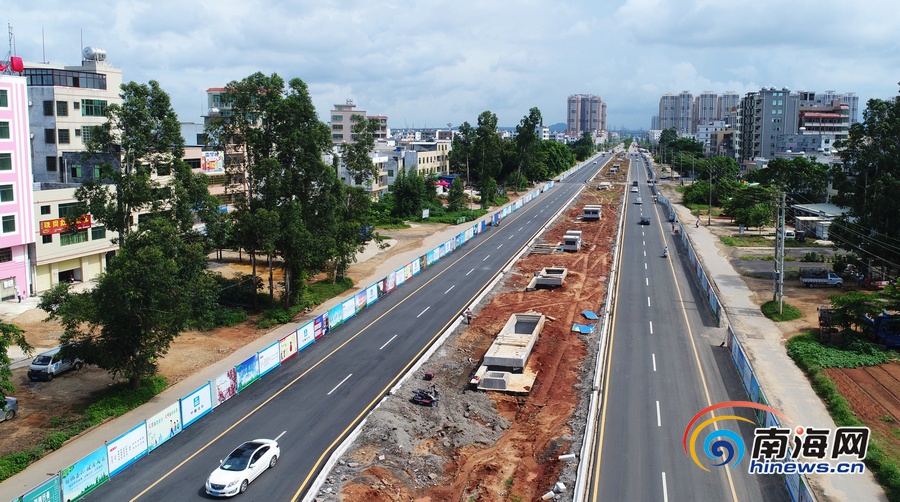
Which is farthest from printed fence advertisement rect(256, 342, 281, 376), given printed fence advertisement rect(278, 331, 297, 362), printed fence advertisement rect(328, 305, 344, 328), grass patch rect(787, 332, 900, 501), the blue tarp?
grass patch rect(787, 332, 900, 501)

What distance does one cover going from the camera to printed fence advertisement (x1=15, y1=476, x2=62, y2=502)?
74.9ft

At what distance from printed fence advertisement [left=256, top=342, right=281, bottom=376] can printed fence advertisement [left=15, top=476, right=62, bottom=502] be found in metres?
14.0

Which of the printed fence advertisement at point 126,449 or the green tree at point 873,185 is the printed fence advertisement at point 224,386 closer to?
the printed fence advertisement at point 126,449

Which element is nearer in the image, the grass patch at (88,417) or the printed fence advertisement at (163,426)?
the grass patch at (88,417)

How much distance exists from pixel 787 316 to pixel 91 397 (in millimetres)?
44696

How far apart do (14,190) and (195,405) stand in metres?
30.7

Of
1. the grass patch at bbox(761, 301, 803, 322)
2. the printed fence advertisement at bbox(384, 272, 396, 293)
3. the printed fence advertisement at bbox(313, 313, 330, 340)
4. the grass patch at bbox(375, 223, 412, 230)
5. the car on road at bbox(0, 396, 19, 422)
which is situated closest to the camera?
the car on road at bbox(0, 396, 19, 422)

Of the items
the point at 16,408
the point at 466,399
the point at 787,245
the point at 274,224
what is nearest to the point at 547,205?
the point at 787,245

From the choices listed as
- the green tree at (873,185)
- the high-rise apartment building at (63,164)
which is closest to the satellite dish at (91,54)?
the high-rise apartment building at (63,164)

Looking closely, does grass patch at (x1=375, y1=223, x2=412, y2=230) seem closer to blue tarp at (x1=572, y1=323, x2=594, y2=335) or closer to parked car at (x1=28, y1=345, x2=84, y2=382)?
blue tarp at (x1=572, y1=323, x2=594, y2=335)

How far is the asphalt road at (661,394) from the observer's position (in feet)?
83.5

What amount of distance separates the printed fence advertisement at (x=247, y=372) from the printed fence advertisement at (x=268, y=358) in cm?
45

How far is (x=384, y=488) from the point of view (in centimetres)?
2556

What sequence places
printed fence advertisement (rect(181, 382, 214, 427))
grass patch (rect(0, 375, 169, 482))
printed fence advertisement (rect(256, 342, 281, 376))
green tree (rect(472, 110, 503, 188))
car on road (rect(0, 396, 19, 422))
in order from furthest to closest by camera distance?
green tree (rect(472, 110, 503, 188)), printed fence advertisement (rect(256, 342, 281, 376)), car on road (rect(0, 396, 19, 422)), printed fence advertisement (rect(181, 382, 214, 427)), grass patch (rect(0, 375, 169, 482))
